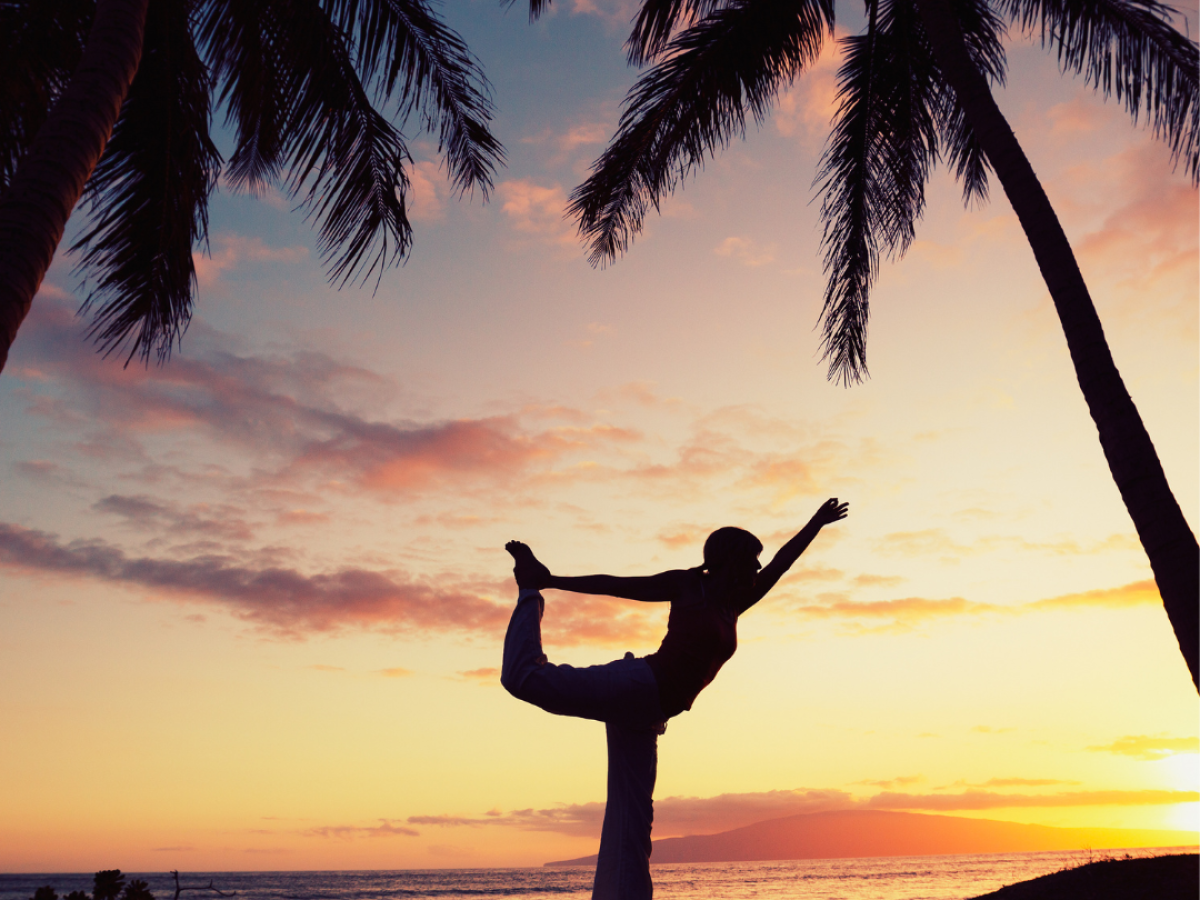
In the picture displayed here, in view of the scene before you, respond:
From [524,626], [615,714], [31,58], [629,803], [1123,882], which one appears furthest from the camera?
[1123,882]

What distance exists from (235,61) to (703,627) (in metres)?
6.20

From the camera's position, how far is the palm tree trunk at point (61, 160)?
13.8 ft

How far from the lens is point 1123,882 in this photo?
9.44 metres

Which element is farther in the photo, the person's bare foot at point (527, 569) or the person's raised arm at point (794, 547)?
the person's raised arm at point (794, 547)

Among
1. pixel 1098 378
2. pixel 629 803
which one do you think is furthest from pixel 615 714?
pixel 1098 378

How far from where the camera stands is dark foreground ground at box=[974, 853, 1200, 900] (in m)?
8.78

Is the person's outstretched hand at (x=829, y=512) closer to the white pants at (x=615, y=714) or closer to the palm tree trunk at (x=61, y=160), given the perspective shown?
the white pants at (x=615, y=714)

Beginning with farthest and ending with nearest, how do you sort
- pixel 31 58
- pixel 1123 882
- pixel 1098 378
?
pixel 1123 882 → pixel 31 58 → pixel 1098 378

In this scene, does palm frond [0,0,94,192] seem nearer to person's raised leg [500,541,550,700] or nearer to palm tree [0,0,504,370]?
palm tree [0,0,504,370]

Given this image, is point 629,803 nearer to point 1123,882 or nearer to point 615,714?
point 615,714

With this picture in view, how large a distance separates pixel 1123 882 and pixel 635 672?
8.96 meters

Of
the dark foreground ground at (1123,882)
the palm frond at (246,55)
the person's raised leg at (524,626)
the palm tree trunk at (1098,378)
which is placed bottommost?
the dark foreground ground at (1123,882)

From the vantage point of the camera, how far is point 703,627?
3.78 m

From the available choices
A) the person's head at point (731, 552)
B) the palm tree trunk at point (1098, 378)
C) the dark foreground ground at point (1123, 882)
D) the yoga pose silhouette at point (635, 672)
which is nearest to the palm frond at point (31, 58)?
the yoga pose silhouette at point (635, 672)
